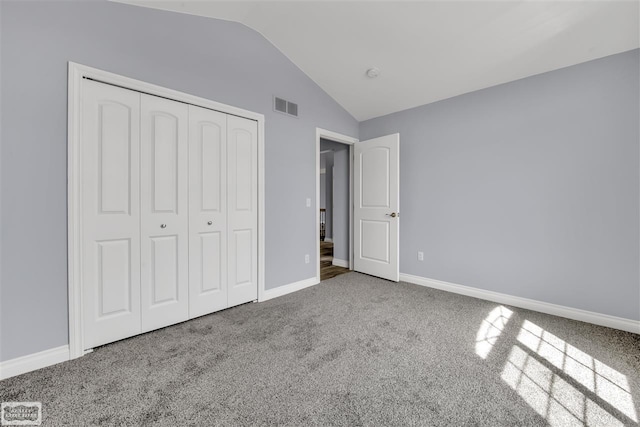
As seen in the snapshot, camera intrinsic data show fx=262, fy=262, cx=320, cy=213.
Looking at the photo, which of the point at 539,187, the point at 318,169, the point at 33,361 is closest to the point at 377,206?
the point at 318,169

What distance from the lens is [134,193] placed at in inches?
84.0

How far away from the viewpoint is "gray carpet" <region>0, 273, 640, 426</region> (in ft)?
4.44

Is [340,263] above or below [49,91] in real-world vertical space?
below

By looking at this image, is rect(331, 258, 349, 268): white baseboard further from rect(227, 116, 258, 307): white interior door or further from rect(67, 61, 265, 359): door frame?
rect(67, 61, 265, 359): door frame

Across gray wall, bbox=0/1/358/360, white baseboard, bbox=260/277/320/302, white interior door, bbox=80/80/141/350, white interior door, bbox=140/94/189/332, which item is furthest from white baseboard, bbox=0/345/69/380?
white baseboard, bbox=260/277/320/302

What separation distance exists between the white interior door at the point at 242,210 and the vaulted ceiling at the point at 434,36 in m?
1.04

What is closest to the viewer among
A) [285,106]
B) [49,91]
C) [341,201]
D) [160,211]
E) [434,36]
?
[49,91]

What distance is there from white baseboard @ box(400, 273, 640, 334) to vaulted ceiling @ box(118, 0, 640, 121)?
93.0 inches

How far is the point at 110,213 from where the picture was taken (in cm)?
203

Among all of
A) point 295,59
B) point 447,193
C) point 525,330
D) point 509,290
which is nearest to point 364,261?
point 447,193

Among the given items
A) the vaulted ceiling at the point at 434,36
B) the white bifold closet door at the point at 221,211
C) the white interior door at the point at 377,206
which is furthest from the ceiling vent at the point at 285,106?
the white interior door at the point at 377,206

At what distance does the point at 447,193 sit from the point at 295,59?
2.53m

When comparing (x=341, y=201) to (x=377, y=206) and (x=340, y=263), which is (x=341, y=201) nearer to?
(x=377, y=206)

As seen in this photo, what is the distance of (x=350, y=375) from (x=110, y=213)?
212 cm
